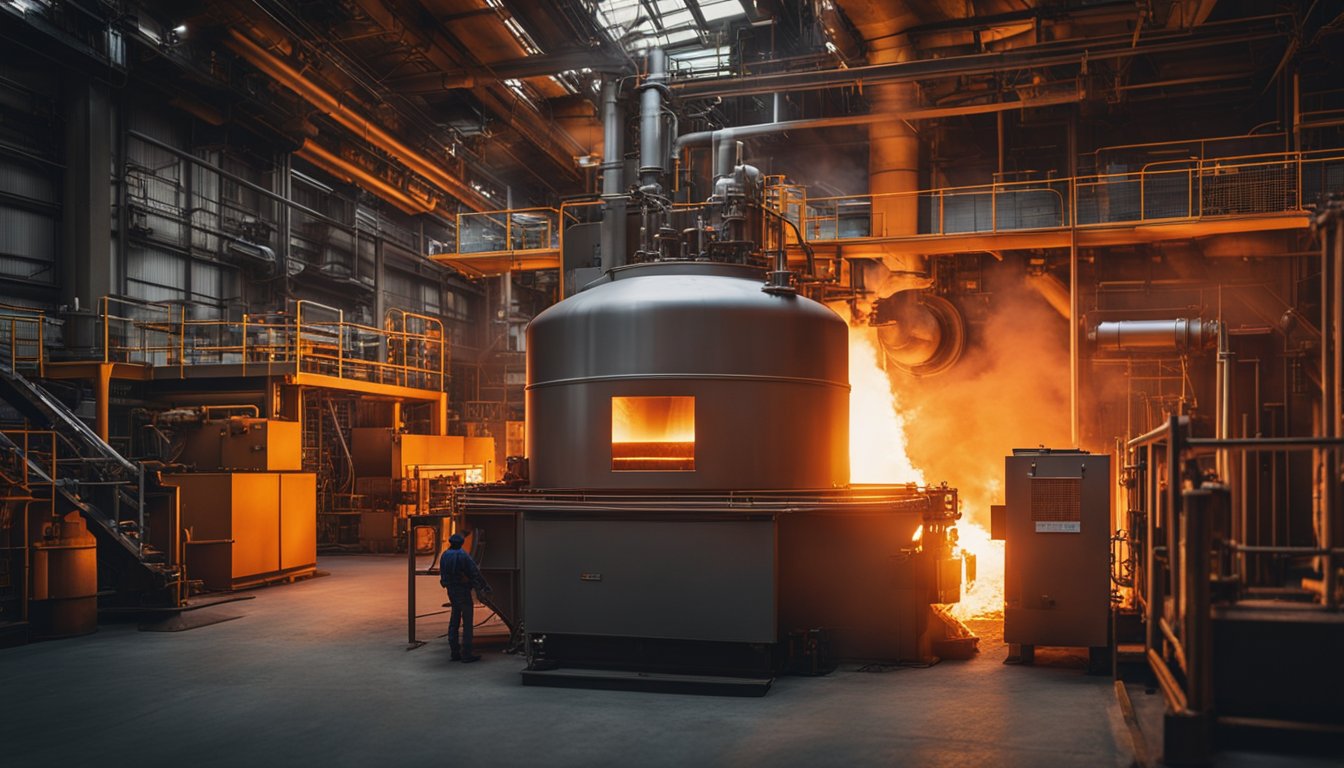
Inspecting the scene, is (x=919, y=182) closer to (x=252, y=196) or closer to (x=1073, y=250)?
(x=1073, y=250)

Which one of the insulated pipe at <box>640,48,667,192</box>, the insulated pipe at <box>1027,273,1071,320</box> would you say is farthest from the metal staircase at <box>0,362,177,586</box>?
the insulated pipe at <box>1027,273,1071,320</box>

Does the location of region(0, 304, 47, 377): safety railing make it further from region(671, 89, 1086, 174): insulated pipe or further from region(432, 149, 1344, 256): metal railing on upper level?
region(671, 89, 1086, 174): insulated pipe

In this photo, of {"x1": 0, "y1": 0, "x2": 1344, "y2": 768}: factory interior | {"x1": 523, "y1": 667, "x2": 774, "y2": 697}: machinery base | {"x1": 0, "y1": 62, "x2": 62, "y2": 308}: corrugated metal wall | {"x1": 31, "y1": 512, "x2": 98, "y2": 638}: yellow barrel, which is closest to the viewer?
{"x1": 0, "y1": 0, "x2": 1344, "y2": 768}: factory interior

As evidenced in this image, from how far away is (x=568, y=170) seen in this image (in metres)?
30.9

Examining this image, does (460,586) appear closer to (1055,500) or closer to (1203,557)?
(1055,500)

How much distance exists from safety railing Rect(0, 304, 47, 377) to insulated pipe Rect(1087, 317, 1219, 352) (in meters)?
18.7

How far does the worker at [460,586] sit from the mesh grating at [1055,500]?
6310 millimetres

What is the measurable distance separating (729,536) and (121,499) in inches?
388

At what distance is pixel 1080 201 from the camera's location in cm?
2088

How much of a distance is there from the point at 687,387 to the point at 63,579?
28.1 ft

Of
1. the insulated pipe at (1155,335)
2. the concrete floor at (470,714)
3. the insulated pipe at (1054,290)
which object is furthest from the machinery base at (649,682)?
the insulated pipe at (1054,290)

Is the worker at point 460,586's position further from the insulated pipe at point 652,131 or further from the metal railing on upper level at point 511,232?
the metal railing on upper level at point 511,232

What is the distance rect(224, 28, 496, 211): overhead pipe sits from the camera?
21047 millimetres

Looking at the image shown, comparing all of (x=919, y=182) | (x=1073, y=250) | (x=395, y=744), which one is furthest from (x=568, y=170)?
(x=395, y=744)
